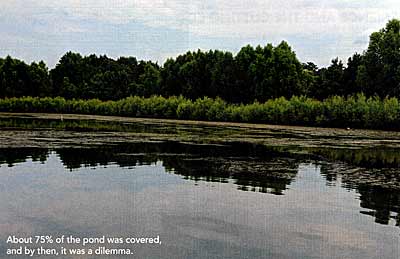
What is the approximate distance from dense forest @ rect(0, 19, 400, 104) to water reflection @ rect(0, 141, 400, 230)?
29927 mm

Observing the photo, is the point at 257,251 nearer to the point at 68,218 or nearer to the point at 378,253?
the point at 378,253

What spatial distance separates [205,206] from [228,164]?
5.83 metres

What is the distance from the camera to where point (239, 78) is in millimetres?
59438

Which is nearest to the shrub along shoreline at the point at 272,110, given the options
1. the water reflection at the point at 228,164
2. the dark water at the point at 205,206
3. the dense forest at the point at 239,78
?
the dense forest at the point at 239,78

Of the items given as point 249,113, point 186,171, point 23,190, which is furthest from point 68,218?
point 249,113

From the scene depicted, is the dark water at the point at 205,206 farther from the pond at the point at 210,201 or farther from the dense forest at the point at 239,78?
the dense forest at the point at 239,78

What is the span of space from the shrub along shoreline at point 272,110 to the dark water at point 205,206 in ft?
72.4

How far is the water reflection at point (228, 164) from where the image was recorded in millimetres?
11352

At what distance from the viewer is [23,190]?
424 inches

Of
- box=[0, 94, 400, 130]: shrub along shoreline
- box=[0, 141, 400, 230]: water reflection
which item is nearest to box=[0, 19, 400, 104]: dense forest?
box=[0, 94, 400, 130]: shrub along shoreline

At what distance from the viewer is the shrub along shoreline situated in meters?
36.9

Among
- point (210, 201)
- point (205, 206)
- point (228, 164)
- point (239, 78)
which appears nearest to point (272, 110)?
point (239, 78)

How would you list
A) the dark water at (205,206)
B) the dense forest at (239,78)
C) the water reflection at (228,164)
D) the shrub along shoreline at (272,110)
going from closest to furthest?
the dark water at (205,206) < the water reflection at (228,164) < the shrub along shoreline at (272,110) < the dense forest at (239,78)

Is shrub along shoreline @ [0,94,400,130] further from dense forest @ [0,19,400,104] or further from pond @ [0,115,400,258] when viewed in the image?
pond @ [0,115,400,258]
